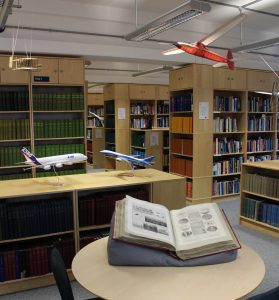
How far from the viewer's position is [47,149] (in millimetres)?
5523

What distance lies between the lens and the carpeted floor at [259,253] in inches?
123

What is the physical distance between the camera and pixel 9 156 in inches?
209

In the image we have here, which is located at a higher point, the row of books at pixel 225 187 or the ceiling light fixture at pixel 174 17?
the ceiling light fixture at pixel 174 17

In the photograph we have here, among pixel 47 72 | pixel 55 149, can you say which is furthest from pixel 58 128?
pixel 47 72

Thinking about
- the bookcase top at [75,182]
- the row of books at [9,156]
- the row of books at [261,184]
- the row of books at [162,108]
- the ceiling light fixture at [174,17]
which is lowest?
the row of books at [261,184]

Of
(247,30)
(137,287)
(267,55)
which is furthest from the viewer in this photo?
(267,55)

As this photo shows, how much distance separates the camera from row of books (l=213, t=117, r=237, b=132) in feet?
21.6

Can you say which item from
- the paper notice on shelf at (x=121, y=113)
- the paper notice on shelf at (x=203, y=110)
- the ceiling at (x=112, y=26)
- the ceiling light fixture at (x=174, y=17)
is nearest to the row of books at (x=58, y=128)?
the ceiling at (x=112, y=26)

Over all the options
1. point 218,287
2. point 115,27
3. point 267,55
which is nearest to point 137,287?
point 218,287

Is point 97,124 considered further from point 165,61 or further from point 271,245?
point 271,245

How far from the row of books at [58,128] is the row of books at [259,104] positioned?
3656mm

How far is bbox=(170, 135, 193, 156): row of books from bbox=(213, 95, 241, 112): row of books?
899mm

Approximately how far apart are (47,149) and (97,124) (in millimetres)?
6576

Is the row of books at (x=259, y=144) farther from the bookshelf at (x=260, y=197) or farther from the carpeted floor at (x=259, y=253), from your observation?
the bookshelf at (x=260, y=197)
